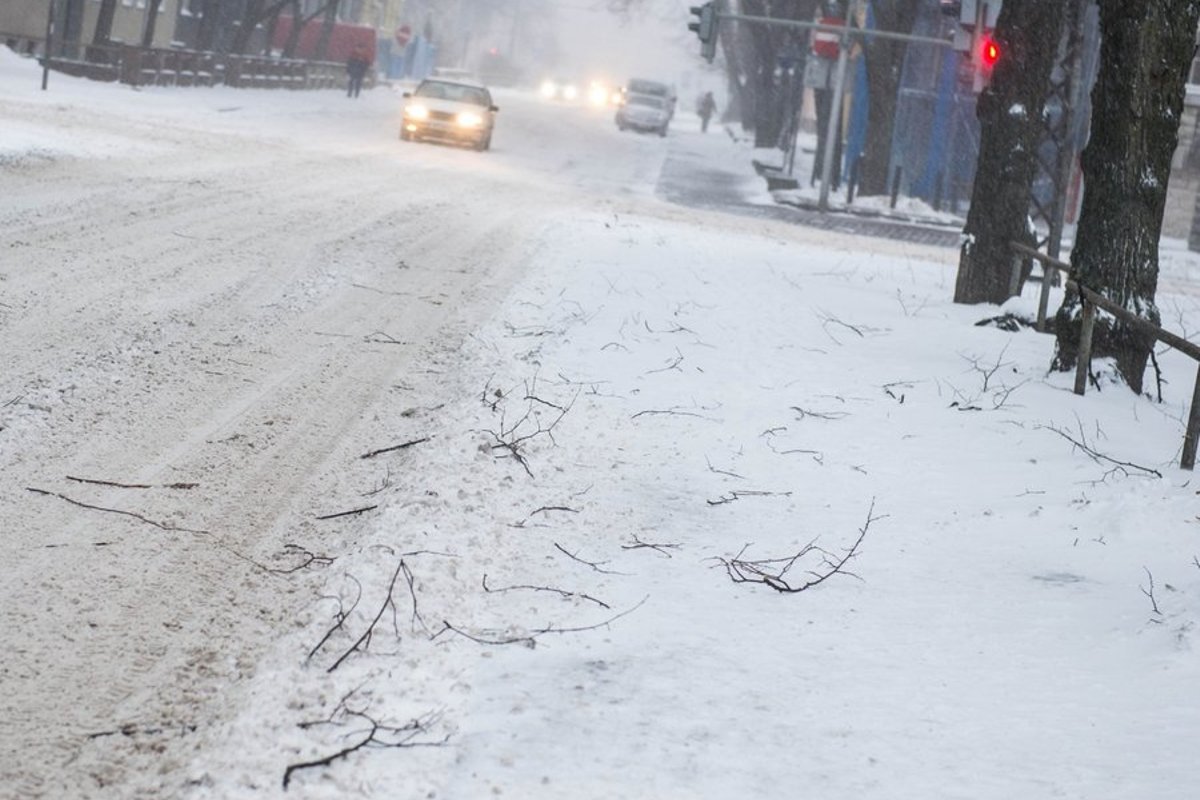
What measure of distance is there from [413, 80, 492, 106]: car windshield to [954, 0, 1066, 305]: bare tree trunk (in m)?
21.2

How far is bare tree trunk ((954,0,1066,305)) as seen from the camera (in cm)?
1517

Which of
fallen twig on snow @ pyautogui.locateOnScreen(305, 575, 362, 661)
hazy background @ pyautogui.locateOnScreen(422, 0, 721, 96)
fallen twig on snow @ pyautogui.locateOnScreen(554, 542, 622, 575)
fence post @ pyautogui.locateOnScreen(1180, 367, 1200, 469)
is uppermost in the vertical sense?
hazy background @ pyautogui.locateOnScreen(422, 0, 721, 96)

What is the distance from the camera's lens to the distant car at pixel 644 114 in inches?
2421

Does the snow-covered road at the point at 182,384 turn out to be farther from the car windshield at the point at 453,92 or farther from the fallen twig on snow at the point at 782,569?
the car windshield at the point at 453,92

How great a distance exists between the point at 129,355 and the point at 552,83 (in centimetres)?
10485

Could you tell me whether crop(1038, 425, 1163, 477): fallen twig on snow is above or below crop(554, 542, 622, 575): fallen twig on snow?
above

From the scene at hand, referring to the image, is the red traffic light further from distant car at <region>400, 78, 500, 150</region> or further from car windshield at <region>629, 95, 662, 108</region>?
car windshield at <region>629, 95, 662, 108</region>

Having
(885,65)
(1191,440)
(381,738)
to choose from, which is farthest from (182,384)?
(885,65)

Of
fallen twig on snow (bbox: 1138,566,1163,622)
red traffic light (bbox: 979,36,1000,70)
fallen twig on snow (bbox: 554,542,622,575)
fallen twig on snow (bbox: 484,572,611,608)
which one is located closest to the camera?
fallen twig on snow (bbox: 484,572,611,608)

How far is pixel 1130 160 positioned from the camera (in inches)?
428

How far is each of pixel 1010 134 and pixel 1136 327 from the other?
5.65m

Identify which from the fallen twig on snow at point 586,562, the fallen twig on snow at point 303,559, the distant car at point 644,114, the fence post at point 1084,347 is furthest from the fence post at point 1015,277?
the distant car at point 644,114

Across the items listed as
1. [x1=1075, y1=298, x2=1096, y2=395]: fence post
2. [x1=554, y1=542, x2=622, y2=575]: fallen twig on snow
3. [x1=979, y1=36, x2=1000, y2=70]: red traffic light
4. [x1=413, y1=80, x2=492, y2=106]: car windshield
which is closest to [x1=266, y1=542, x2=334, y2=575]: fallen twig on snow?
[x1=554, y1=542, x2=622, y2=575]: fallen twig on snow

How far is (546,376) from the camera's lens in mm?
10227
